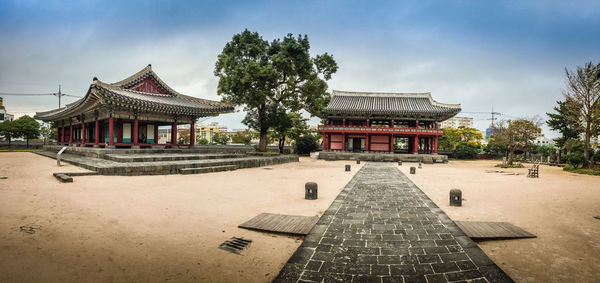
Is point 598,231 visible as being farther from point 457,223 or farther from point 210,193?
point 210,193

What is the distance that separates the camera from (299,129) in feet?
116

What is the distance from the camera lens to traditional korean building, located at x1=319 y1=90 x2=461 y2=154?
31.1m

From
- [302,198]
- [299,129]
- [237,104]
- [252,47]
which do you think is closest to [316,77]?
[252,47]

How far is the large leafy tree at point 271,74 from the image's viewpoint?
21.7 meters

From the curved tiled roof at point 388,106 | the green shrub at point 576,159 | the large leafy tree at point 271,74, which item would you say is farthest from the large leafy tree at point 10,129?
the green shrub at point 576,159

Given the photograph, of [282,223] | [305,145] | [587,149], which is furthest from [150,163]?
[587,149]

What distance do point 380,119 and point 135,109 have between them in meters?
26.2

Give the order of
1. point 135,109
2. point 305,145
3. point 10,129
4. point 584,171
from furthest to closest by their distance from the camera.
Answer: point 305,145
point 10,129
point 135,109
point 584,171

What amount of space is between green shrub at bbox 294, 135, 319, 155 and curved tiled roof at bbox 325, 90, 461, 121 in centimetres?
556

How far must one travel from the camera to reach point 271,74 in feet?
68.9

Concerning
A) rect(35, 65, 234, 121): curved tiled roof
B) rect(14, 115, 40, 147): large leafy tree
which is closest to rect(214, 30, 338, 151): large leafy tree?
rect(35, 65, 234, 121): curved tiled roof

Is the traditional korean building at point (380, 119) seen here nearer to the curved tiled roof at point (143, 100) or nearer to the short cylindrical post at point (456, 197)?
the curved tiled roof at point (143, 100)

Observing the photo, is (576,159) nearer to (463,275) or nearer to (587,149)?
(587,149)

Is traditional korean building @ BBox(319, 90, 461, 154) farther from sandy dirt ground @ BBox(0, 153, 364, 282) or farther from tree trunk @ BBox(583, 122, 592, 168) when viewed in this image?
sandy dirt ground @ BBox(0, 153, 364, 282)
